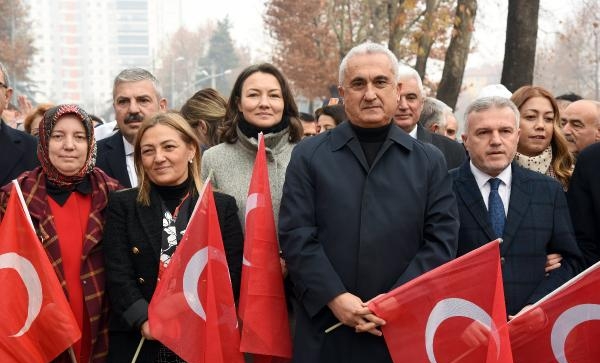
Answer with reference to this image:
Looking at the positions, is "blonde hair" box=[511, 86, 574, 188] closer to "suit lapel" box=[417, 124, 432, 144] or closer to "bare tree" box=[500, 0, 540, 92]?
"suit lapel" box=[417, 124, 432, 144]

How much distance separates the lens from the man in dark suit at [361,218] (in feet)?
14.5

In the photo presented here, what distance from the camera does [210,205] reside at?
4.83 meters

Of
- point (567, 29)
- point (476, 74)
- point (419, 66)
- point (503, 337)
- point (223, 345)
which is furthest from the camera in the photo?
point (476, 74)

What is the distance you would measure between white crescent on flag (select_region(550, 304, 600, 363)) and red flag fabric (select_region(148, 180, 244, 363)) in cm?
155

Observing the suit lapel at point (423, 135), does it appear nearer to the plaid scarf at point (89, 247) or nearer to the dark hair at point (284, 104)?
the dark hair at point (284, 104)

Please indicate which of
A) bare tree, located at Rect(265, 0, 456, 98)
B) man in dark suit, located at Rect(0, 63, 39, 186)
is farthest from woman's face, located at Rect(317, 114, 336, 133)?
bare tree, located at Rect(265, 0, 456, 98)

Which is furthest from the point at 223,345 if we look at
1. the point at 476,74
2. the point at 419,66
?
the point at 476,74

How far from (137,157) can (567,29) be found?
1708 inches

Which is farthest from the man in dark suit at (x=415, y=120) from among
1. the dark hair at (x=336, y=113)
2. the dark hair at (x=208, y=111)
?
the dark hair at (x=208, y=111)

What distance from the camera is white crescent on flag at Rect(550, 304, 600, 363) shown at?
15.1 ft

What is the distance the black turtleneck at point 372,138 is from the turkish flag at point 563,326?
1.04 metres

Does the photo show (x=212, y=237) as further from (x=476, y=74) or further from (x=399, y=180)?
(x=476, y=74)

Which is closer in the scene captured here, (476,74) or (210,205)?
(210,205)

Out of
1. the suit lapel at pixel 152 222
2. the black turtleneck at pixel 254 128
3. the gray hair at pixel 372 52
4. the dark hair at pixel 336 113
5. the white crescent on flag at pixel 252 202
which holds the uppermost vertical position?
the gray hair at pixel 372 52
